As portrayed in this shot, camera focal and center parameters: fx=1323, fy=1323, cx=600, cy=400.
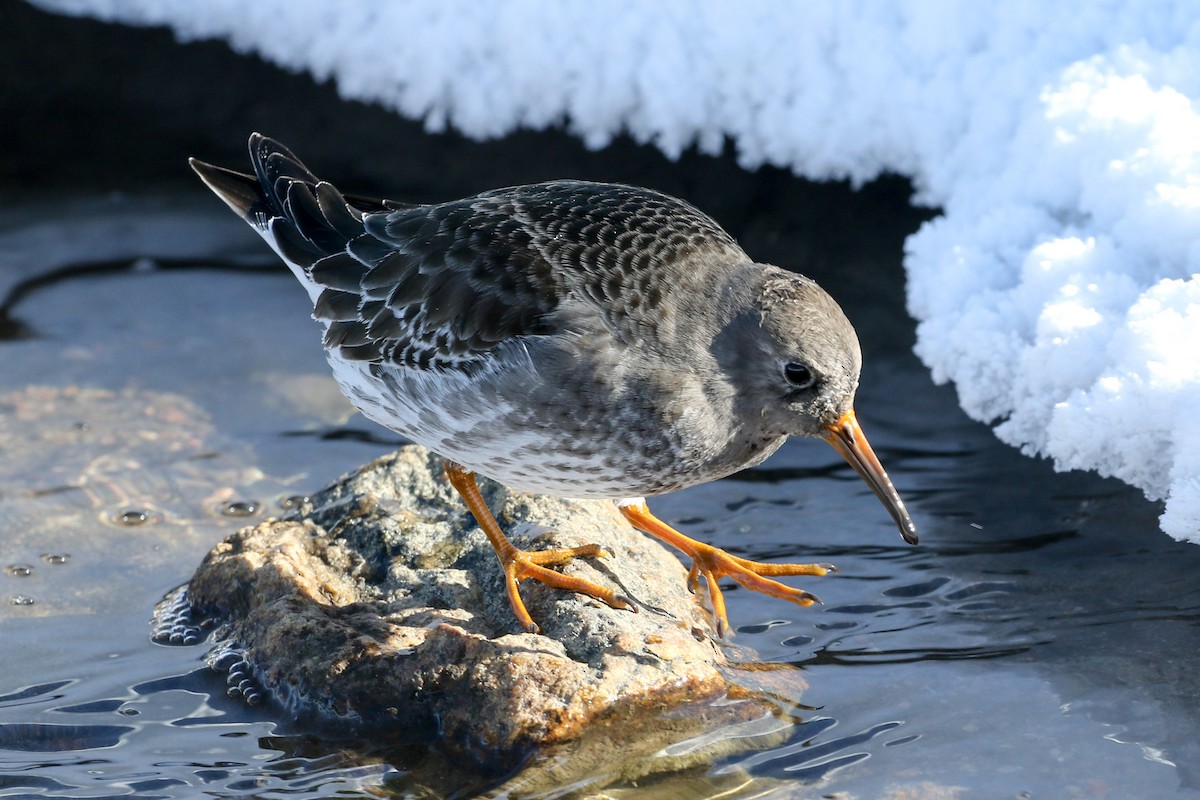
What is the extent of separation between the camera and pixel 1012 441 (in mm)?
6758

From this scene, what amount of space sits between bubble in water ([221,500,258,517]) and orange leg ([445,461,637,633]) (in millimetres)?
1784

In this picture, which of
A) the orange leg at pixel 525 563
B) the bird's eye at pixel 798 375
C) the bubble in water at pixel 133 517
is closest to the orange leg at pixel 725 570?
the orange leg at pixel 525 563

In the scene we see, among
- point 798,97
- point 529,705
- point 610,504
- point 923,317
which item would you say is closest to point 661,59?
point 798,97

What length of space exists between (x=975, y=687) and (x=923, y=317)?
2964mm

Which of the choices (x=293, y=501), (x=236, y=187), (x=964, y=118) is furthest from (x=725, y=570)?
(x=964, y=118)

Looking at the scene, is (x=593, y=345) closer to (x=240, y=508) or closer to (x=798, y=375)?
(x=798, y=375)

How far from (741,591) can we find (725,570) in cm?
29

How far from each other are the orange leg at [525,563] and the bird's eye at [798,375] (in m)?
1.08

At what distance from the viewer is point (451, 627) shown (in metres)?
4.90

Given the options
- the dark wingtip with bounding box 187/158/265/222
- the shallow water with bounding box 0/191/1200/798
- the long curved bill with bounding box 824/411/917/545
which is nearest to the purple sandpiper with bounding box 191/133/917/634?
the long curved bill with bounding box 824/411/917/545

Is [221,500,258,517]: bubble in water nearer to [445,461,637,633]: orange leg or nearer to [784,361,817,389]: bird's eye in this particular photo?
[445,461,637,633]: orange leg

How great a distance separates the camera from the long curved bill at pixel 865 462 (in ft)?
16.9

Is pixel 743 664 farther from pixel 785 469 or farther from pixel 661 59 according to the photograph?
pixel 661 59

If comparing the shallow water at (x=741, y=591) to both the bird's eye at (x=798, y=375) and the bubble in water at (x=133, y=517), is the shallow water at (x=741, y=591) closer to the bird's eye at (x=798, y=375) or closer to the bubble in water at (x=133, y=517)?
the bubble in water at (x=133, y=517)
